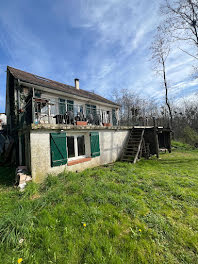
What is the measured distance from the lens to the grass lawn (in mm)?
1806

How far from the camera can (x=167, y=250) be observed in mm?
1879

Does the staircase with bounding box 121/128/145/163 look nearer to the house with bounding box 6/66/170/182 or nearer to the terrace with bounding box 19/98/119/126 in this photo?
the house with bounding box 6/66/170/182

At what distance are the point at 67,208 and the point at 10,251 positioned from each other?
1178 millimetres

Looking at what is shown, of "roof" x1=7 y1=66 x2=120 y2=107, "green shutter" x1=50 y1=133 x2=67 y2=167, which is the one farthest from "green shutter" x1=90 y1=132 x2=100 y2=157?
"roof" x1=7 y1=66 x2=120 y2=107

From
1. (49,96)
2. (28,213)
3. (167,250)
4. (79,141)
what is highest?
(49,96)

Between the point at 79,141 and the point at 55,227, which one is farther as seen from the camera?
the point at 79,141

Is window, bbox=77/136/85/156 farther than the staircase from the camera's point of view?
No

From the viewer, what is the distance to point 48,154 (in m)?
4.69

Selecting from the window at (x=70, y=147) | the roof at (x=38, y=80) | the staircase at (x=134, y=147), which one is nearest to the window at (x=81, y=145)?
the window at (x=70, y=147)

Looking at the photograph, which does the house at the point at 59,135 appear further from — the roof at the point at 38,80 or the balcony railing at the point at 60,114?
the roof at the point at 38,80

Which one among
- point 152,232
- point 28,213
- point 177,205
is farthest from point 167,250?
point 28,213

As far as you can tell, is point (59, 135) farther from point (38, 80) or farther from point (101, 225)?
point (38, 80)

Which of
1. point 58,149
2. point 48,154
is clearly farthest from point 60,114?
point 48,154

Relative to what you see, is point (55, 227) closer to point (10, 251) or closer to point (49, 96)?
point (10, 251)
